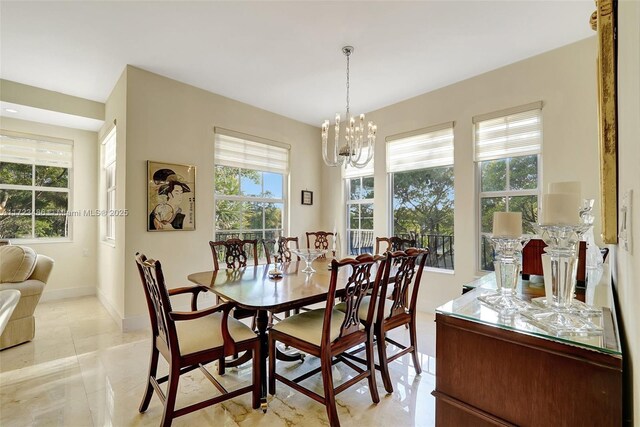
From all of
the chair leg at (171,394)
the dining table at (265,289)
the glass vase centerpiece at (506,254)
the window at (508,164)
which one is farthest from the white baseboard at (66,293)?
the window at (508,164)

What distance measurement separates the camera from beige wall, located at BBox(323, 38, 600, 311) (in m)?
2.77

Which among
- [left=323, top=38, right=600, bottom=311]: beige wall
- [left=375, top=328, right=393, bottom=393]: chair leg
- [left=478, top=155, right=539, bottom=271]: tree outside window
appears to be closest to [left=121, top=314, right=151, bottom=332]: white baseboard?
[left=375, top=328, right=393, bottom=393]: chair leg

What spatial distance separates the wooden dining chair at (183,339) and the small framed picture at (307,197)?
3207 mm

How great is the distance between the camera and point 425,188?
4051 millimetres

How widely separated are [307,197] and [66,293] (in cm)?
402

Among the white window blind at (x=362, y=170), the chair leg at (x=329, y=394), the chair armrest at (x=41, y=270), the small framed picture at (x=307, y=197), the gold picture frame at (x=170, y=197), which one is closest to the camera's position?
the chair leg at (x=329, y=394)

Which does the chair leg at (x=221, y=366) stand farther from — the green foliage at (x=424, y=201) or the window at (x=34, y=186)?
the window at (x=34, y=186)

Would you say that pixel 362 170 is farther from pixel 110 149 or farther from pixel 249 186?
pixel 110 149

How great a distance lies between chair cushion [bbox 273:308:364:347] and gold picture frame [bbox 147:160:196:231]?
7.35ft

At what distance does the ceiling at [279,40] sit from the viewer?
7.79 ft

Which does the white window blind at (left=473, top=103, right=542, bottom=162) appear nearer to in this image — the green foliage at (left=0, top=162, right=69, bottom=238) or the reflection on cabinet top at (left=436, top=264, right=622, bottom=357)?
the reflection on cabinet top at (left=436, top=264, right=622, bottom=357)

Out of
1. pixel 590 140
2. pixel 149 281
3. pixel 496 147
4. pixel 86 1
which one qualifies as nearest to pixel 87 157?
pixel 86 1

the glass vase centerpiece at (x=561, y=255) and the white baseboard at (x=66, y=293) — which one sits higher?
the glass vase centerpiece at (x=561, y=255)

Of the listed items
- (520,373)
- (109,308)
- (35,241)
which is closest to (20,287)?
(109,308)
